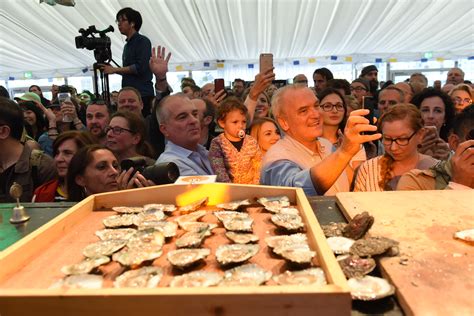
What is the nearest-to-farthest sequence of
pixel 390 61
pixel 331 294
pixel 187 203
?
pixel 331 294
pixel 187 203
pixel 390 61

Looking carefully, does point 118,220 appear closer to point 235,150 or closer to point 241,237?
point 241,237

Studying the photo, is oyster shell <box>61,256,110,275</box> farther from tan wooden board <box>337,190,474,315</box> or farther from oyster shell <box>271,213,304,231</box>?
tan wooden board <box>337,190,474,315</box>

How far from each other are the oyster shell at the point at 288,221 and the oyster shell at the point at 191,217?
0.70ft

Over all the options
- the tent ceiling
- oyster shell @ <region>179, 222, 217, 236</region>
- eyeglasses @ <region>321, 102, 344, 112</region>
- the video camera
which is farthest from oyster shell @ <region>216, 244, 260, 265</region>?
the tent ceiling

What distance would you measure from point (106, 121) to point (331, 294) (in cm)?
252

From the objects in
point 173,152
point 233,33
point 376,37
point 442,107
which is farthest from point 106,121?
point 376,37

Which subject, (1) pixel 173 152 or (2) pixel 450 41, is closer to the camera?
(1) pixel 173 152

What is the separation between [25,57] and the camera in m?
9.71

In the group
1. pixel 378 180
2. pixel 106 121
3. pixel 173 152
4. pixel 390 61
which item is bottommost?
pixel 378 180

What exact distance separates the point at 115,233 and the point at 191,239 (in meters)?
0.22

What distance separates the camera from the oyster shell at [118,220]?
3.29 ft

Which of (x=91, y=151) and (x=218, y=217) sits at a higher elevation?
(x=91, y=151)

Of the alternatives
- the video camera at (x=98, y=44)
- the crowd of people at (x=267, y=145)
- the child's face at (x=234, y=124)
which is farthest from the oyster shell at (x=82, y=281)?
the video camera at (x=98, y=44)

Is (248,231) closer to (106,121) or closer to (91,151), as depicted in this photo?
(91,151)
